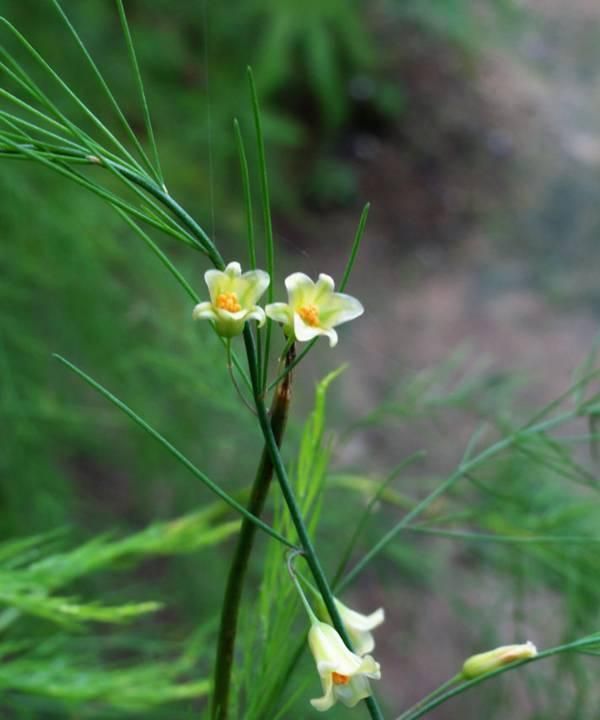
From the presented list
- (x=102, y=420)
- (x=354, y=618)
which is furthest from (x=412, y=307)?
(x=354, y=618)

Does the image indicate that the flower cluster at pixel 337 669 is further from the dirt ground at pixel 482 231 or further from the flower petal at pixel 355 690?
the dirt ground at pixel 482 231

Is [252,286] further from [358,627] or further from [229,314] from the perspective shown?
[358,627]

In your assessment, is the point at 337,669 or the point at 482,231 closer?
the point at 337,669

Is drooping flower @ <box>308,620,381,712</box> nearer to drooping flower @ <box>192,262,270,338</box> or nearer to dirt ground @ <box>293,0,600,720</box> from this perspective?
drooping flower @ <box>192,262,270,338</box>

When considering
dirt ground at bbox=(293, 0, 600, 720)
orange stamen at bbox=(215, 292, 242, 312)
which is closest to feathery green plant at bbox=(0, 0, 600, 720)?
orange stamen at bbox=(215, 292, 242, 312)

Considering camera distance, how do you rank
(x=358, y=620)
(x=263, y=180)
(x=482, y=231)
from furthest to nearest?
(x=482, y=231), (x=358, y=620), (x=263, y=180)

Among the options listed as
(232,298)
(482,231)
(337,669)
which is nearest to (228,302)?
(232,298)

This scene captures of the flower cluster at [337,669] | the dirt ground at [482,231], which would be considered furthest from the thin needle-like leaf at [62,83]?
the dirt ground at [482,231]
